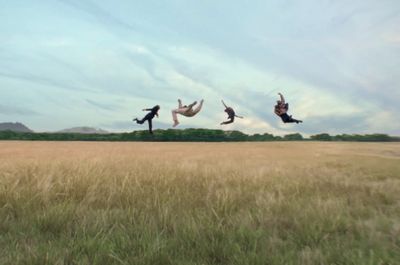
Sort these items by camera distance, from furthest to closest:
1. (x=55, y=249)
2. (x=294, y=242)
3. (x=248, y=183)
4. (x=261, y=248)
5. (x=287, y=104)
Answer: (x=248, y=183), (x=294, y=242), (x=261, y=248), (x=55, y=249), (x=287, y=104)

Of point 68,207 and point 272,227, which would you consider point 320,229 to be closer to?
point 272,227

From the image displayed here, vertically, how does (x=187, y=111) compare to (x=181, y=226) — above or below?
above

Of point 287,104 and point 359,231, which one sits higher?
point 287,104

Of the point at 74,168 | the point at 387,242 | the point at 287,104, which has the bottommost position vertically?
the point at 387,242

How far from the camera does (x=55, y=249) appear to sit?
3.42 meters

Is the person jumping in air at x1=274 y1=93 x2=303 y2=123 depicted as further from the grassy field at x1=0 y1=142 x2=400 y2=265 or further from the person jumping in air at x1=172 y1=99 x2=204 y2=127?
the grassy field at x1=0 y1=142 x2=400 y2=265

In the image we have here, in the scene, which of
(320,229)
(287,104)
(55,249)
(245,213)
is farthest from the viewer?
(245,213)

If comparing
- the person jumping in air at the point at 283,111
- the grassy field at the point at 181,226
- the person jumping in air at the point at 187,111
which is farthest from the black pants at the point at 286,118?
the grassy field at the point at 181,226

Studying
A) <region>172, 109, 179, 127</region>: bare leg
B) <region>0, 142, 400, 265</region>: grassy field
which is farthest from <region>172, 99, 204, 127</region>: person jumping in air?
<region>0, 142, 400, 265</region>: grassy field

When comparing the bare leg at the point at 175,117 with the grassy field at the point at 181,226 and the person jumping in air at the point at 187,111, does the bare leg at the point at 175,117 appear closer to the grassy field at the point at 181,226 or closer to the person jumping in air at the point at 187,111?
the person jumping in air at the point at 187,111

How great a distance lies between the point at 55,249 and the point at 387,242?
332 cm

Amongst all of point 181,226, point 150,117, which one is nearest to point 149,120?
point 150,117

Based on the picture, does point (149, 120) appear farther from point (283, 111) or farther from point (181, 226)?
point (181, 226)

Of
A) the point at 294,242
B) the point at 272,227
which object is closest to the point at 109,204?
the point at 272,227
